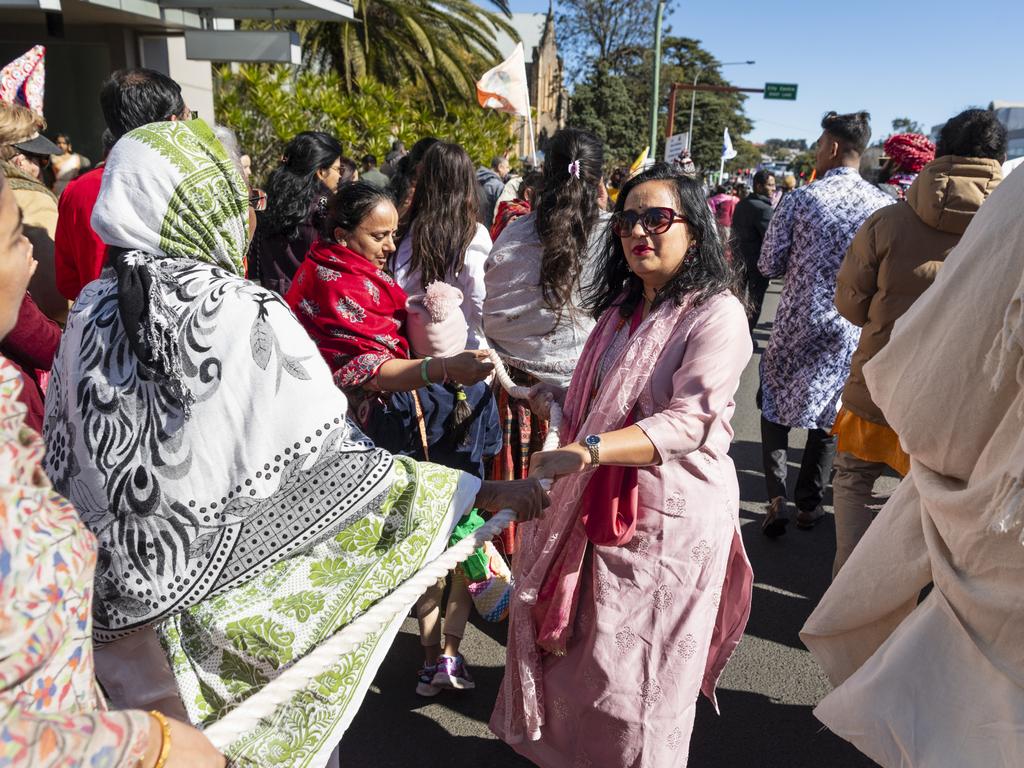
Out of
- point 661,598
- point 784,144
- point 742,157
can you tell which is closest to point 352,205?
point 661,598

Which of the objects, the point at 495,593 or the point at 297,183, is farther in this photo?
the point at 297,183

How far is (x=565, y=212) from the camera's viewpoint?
130 inches

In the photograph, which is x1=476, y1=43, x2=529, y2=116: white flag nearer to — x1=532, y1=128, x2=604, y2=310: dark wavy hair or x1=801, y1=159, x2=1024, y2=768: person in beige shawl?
x1=532, y1=128, x2=604, y2=310: dark wavy hair

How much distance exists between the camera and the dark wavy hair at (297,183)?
4.05 m

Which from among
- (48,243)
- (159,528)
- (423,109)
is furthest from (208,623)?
(423,109)

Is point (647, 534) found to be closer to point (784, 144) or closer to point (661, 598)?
point (661, 598)

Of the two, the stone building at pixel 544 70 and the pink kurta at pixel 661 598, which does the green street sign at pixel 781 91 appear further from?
the pink kurta at pixel 661 598

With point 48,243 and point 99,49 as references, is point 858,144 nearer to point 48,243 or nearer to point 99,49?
point 48,243

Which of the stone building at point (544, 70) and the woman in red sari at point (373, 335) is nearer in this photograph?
the woman in red sari at point (373, 335)

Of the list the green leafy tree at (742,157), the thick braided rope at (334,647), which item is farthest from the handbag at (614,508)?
the green leafy tree at (742,157)

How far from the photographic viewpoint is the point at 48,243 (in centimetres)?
324

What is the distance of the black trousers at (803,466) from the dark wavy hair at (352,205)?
2735 mm

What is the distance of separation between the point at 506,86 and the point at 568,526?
664 cm

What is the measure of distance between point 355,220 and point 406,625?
1872mm
